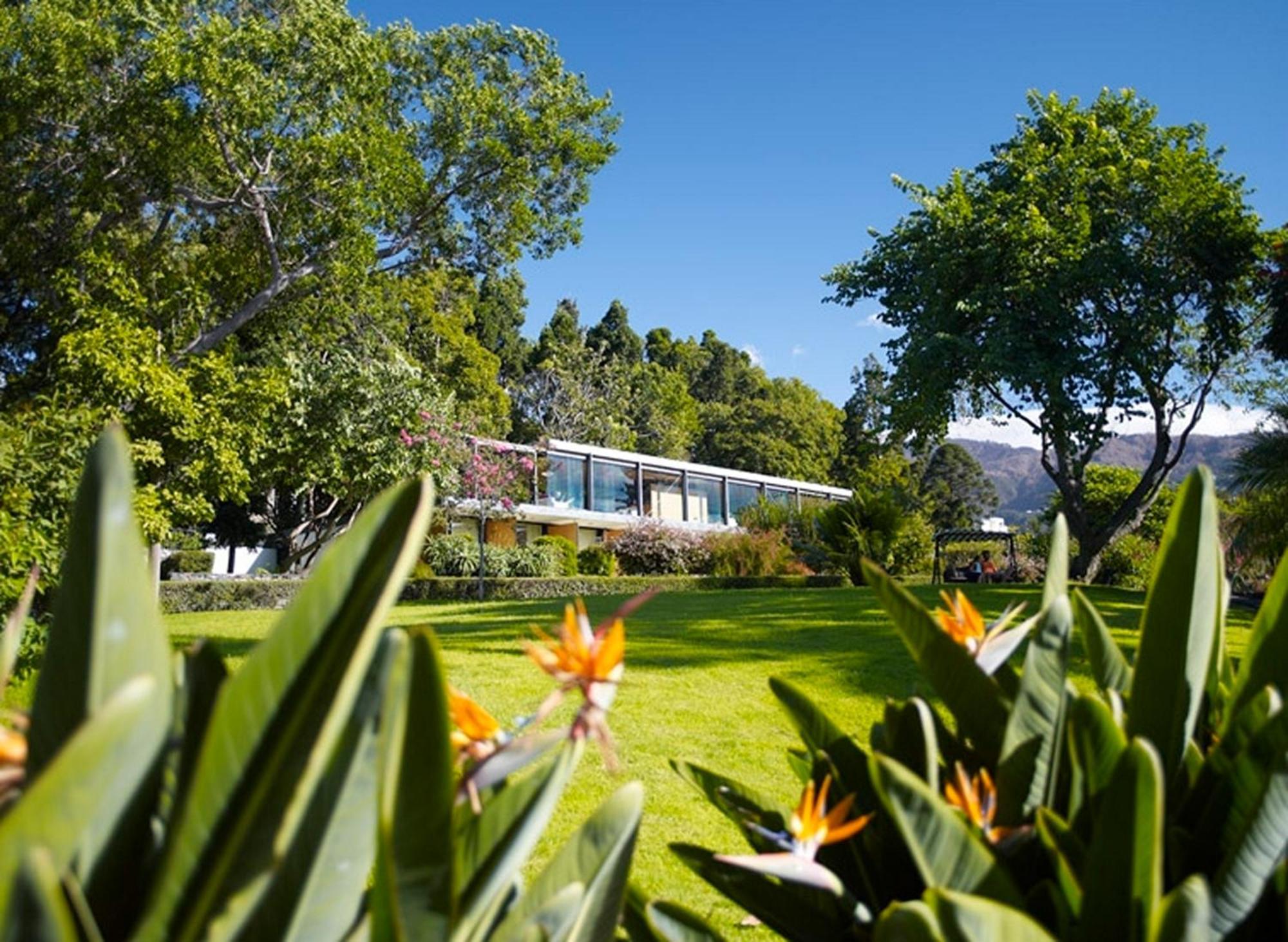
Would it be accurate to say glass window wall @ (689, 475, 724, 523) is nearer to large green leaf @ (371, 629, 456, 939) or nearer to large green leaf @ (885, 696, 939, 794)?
large green leaf @ (885, 696, 939, 794)

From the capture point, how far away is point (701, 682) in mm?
6379

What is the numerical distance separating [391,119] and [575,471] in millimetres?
17574

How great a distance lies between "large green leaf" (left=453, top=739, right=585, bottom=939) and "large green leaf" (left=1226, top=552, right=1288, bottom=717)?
716 mm

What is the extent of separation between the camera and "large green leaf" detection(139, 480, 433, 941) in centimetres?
54

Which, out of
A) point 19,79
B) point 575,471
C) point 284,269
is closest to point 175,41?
point 19,79

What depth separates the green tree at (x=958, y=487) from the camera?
56.3 m

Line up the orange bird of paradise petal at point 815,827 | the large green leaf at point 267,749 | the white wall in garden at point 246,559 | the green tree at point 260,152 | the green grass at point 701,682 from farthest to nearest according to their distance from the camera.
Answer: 1. the white wall in garden at point 246,559
2. the green tree at point 260,152
3. the green grass at point 701,682
4. the orange bird of paradise petal at point 815,827
5. the large green leaf at point 267,749

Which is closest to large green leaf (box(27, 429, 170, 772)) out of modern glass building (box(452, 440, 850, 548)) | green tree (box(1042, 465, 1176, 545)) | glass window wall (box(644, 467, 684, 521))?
modern glass building (box(452, 440, 850, 548))

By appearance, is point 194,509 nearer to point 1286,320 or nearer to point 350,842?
point 350,842

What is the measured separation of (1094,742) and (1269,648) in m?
0.27

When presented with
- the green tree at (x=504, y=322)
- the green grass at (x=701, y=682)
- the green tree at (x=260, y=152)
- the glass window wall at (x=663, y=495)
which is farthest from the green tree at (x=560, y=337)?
the green grass at (x=701, y=682)

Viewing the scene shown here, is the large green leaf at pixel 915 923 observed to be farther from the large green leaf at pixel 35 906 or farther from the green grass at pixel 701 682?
the large green leaf at pixel 35 906

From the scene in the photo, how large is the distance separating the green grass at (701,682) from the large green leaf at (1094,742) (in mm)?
220

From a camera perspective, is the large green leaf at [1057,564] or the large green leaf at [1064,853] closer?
the large green leaf at [1064,853]
